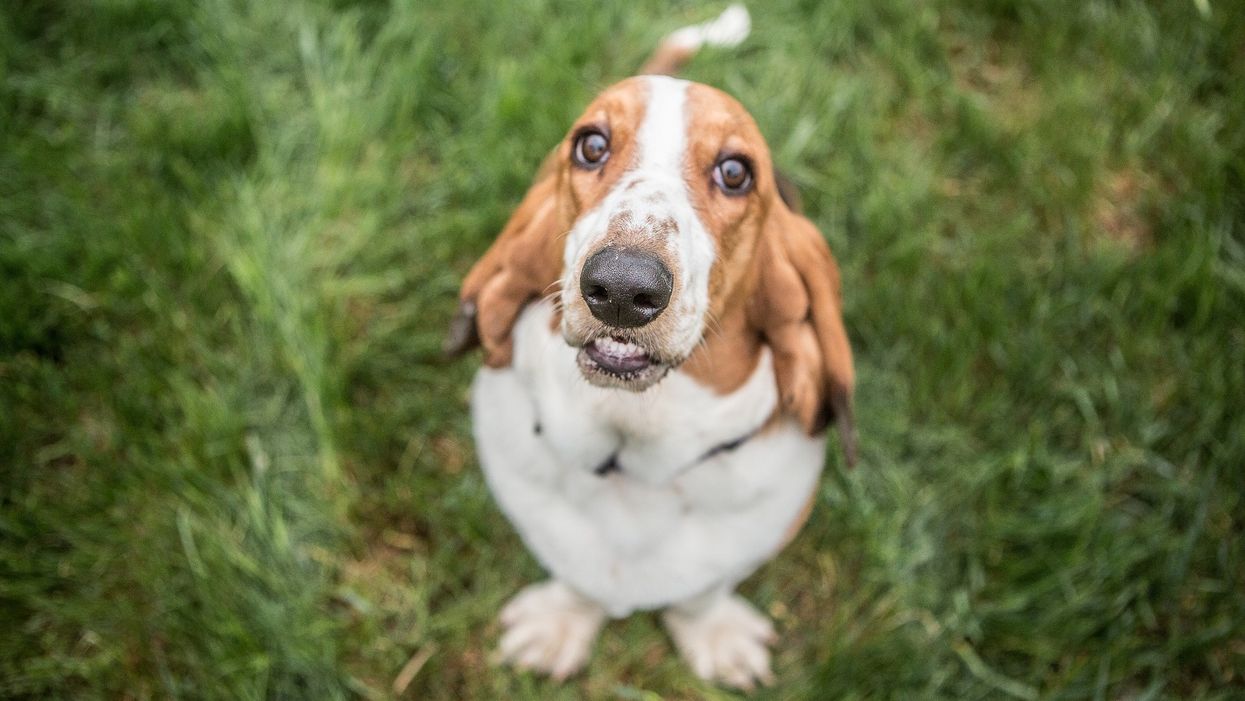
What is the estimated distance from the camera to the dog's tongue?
2238mm

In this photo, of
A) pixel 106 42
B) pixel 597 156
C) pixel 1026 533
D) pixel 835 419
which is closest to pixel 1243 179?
pixel 1026 533

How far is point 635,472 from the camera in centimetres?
269

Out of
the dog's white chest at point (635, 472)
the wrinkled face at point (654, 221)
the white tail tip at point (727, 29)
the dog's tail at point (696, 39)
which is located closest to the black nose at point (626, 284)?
the wrinkled face at point (654, 221)

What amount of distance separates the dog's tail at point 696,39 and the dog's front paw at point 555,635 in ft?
6.33

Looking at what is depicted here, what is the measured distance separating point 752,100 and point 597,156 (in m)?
2.14

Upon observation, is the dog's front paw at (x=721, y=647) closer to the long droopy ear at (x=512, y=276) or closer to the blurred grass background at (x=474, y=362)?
the blurred grass background at (x=474, y=362)

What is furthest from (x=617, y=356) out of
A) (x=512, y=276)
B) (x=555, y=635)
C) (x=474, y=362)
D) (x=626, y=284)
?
(x=474, y=362)

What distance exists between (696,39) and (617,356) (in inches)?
81.9

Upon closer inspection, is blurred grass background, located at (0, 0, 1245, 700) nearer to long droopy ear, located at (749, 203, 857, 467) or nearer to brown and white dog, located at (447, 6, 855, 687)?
brown and white dog, located at (447, 6, 855, 687)

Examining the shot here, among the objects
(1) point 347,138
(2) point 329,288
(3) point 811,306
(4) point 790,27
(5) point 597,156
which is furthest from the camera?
(4) point 790,27

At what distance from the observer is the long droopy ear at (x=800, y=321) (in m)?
2.56

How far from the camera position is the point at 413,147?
Result: 14.2 feet

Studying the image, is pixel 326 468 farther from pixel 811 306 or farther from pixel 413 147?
pixel 811 306

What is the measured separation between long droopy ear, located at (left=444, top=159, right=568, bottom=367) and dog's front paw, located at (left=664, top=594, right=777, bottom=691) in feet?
Result: 4.32
